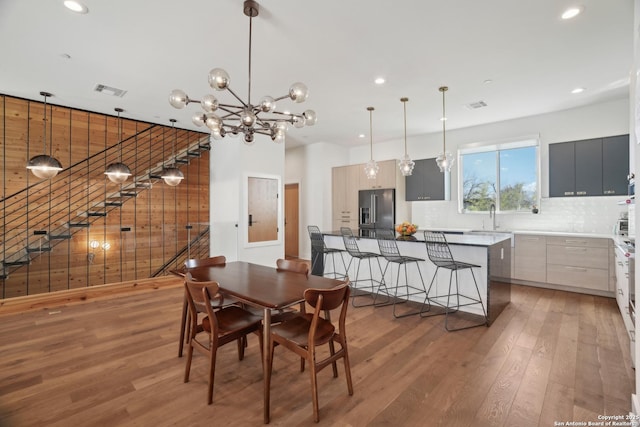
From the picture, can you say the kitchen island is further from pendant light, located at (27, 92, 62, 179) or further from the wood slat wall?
pendant light, located at (27, 92, 62, 179)

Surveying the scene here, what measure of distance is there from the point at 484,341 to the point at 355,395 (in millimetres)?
1685

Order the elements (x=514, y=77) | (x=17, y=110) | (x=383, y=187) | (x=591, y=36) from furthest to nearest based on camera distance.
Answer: (x=383, y=187), (x=17, y=110), (x=514, y=77), (x=591, y=36)

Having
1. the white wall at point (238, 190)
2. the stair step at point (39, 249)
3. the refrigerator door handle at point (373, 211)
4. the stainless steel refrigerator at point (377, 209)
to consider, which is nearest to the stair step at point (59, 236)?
the stair step at point (39, 249)

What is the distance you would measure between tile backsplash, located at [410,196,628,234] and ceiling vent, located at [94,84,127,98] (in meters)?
6.14

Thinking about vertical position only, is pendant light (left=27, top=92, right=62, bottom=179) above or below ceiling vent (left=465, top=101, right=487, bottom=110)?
below

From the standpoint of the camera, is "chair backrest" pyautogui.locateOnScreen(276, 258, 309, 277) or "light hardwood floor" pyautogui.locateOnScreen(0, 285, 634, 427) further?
"chair backrest" pyautogui.locateOnScreen(276, 258, 309, 277)

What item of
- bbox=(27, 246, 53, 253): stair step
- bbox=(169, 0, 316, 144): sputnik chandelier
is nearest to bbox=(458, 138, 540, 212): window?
bbox=(169, 0, 316, 144): sputnik chandelier

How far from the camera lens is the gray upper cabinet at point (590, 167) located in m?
4.52

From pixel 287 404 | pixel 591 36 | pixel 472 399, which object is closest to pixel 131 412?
pixel 287 404

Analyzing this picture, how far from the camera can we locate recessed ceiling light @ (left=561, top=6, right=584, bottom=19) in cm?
257

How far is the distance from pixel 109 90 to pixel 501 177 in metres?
6.89

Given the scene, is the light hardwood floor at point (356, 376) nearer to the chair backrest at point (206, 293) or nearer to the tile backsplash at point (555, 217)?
the chair backrest at point (206, 293)

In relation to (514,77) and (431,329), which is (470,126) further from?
(431,329)

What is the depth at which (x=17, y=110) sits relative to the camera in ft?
16.5
